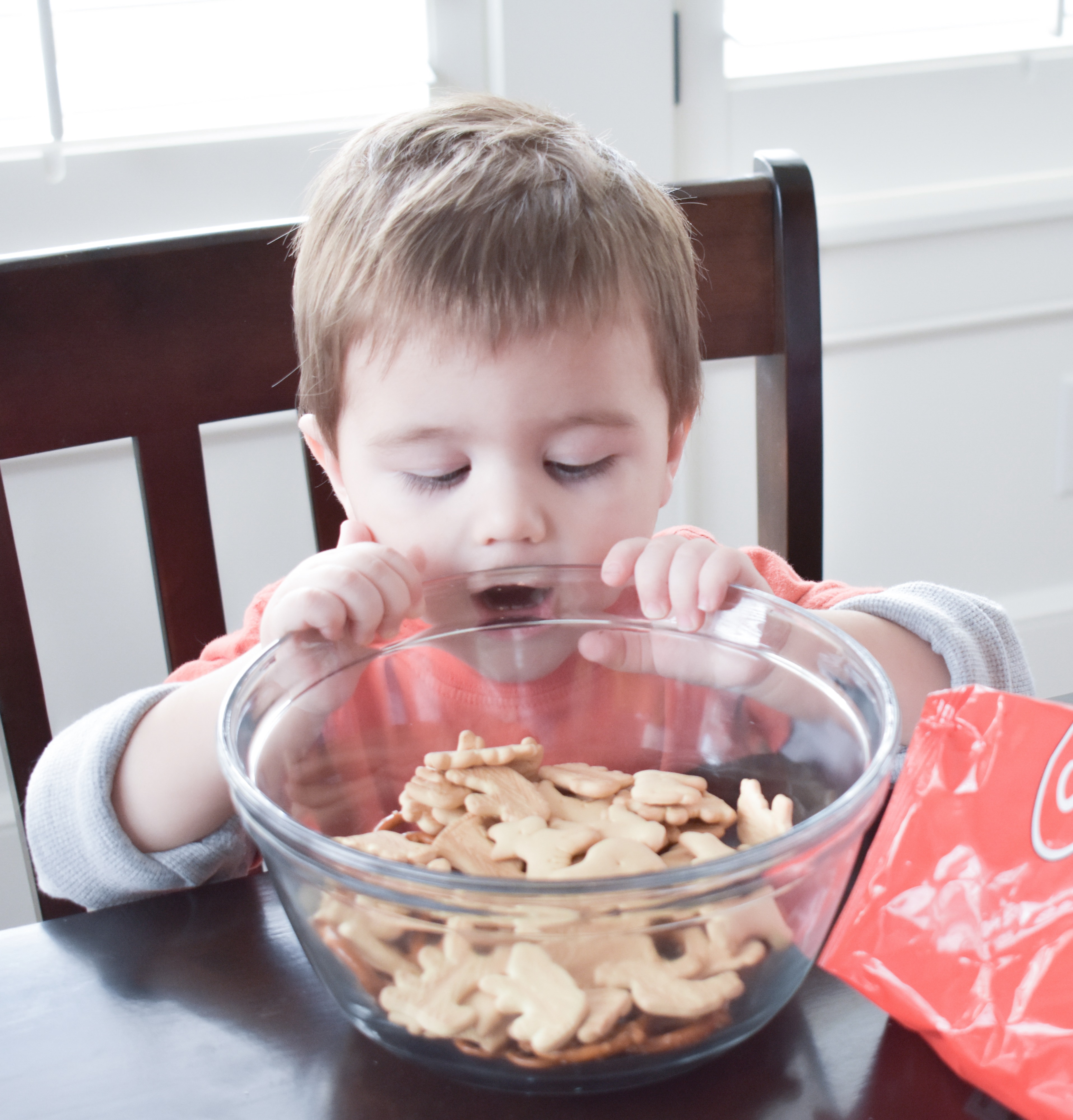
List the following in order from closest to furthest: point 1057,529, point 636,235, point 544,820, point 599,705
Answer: point 544,820, point 599,705, point 636,235, point 1057,529

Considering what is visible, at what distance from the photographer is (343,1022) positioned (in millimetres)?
476

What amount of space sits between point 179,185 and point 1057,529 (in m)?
1.48

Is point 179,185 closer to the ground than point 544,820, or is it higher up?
higher up

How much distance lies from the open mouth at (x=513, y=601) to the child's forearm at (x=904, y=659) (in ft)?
0.75

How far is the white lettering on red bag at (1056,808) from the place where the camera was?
427 millimetres

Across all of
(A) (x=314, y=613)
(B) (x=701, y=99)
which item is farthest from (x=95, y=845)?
(B) (x=701, y=99)

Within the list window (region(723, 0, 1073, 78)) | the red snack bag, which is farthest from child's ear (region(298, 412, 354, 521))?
window (region(723, 0, 1073, 78))

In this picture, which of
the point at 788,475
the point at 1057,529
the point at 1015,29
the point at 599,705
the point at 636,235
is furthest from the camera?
the point at 1057,529

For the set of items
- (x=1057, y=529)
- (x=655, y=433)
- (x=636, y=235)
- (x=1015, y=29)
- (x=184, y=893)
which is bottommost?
(x=1057, y=529)

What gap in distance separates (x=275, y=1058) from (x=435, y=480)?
376 millimetres

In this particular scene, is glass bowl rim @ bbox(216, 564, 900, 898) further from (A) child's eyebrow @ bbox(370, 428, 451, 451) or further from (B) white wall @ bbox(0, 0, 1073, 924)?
(B) white wall @ bbox(0, 0, 1073, 924)

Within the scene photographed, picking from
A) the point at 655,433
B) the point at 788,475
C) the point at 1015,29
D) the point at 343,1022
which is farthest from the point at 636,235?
the point at 1015,29

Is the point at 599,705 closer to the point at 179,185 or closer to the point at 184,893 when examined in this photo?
the point at 184,893

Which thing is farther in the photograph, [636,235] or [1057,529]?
[1057,529]
